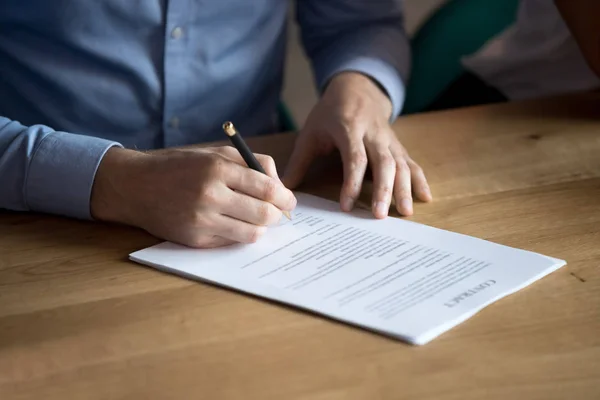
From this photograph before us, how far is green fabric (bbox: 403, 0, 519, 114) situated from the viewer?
159cm

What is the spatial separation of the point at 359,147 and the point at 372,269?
264mm

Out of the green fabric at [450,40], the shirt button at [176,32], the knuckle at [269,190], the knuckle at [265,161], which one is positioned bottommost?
the green fabric at [450,40]

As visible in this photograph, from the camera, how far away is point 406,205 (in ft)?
3.00

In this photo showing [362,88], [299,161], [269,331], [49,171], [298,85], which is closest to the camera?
[269,331]

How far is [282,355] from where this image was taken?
2.15 feet

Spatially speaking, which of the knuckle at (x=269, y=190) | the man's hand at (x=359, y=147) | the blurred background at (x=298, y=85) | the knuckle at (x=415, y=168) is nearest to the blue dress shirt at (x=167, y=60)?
the man's hand at (x=359, y=147)

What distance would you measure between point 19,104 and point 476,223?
72 centimetres

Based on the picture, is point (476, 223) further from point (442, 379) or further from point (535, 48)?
point (535, 48)

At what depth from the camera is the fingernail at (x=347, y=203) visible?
3.03ft

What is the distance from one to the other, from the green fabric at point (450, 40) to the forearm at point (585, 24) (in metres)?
0.32

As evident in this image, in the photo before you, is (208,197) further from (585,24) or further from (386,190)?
(585,24)

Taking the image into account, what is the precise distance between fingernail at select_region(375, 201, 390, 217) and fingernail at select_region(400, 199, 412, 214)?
2cm

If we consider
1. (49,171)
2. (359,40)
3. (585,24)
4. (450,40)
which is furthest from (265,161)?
(450,40)

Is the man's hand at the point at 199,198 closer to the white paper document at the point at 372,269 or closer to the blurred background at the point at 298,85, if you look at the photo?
the white paper document at the point at 372,269
